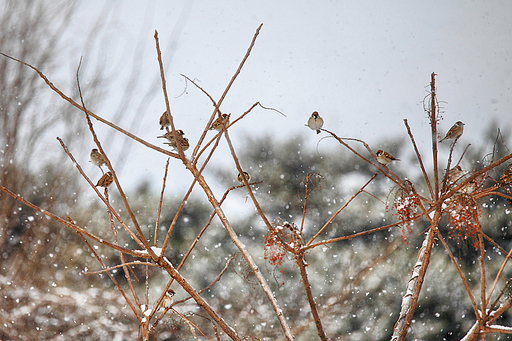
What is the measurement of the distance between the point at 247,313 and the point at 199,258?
1.77 feet

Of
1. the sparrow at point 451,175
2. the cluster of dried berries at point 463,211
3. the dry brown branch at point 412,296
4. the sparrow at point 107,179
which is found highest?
the sparrow at point 107,179

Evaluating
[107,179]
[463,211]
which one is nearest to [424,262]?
[463,211]

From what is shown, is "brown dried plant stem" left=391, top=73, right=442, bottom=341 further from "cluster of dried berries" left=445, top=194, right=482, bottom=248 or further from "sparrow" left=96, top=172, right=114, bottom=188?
"sparrow" left=96, top=172, right=114, bottom=188

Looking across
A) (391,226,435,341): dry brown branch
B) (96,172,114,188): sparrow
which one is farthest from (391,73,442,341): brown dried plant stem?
(96,172,114,188): sparrow

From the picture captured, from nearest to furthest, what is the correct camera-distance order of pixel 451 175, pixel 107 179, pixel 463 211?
pixel 463 211, pixel 451 175, pixel 107 179

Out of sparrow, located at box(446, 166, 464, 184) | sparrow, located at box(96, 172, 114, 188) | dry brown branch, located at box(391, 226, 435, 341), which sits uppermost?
sparrow, located at box(96, 172, 114, 188)

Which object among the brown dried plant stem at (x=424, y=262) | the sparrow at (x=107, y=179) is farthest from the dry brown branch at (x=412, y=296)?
the sparrow at (x=107, y=179)

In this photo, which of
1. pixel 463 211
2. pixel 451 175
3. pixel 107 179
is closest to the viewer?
pixel 463 211

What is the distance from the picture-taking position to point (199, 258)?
280cm

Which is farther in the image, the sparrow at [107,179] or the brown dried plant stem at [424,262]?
the sparrow at [107,179]

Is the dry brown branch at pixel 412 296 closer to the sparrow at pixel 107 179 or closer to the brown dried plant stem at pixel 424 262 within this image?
the brown dried plant stem at pixel 424 262

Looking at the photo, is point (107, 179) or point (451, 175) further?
point (107, 179)

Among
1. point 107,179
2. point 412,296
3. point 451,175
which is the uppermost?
point 107,179

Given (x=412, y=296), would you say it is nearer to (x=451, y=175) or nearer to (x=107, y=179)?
(x=451, y=175)
